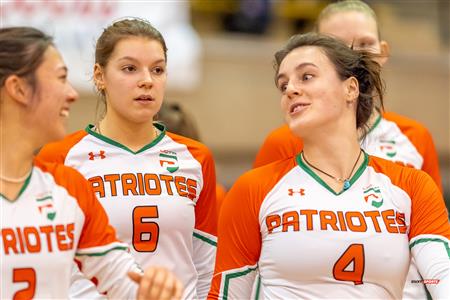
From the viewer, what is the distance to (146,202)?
11.7 feet

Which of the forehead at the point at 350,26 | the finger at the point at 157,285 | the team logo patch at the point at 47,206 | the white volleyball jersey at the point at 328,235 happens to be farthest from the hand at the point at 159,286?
the forehead at the point at 350,26

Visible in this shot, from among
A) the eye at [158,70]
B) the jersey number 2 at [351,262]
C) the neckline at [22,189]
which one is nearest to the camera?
the neckline at [22,189]

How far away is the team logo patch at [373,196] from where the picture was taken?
337 centimetres

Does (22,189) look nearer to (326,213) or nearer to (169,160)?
(169,160)

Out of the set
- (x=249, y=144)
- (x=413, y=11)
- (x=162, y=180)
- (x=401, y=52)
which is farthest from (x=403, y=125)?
(x=413, y=11)

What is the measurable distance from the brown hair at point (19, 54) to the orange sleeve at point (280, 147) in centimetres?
146

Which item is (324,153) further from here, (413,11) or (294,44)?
(413,11)

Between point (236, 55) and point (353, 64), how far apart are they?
229 inches

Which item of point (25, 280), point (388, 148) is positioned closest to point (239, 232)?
point (25, 280)

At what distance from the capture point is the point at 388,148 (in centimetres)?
425

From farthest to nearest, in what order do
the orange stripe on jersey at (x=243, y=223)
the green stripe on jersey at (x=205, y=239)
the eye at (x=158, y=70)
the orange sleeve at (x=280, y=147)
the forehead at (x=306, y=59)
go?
the orange sleeve at (x=280, y=147) < the green stripe on jersey at (x=205, y=239) < the eye at (x=158, y=70) < the forehead at (x=306, y=59) < the orange stripe on jersey at (x=243, y=223)

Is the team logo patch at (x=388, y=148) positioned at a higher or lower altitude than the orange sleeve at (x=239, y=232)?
higher

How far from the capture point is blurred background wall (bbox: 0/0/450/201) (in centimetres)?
811

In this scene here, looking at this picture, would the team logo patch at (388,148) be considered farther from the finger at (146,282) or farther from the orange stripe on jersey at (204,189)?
the finger at (146,282)
